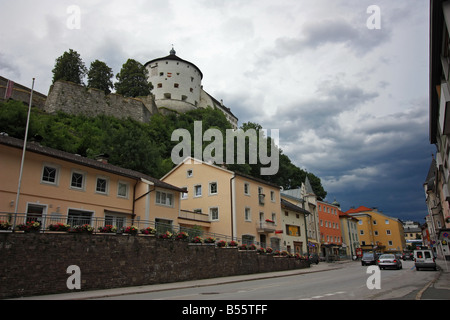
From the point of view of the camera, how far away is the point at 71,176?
73.6ft

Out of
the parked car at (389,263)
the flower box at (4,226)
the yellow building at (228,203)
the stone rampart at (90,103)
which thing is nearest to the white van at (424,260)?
the parked car at (389,263)

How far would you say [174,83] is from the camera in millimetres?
90938

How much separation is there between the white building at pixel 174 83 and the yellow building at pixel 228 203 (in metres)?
52.1

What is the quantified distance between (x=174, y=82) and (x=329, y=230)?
5633 cm

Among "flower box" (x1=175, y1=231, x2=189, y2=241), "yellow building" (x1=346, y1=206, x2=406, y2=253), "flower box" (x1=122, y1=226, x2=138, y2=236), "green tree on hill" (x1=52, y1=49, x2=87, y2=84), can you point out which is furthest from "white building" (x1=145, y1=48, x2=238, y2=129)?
"flower box" (x1=122, y1=226, x2=138, y2=236)

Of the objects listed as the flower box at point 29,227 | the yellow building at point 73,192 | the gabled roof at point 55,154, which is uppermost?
the gabled roof at point 55,154

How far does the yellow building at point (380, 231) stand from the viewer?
86.4 metres

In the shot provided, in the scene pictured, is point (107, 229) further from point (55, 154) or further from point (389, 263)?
point (389, 263)

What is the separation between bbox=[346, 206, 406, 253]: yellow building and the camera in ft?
283

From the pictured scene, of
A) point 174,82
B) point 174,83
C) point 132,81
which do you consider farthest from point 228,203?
point 174,82

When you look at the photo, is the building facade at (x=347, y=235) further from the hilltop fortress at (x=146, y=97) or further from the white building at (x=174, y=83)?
the hilltop fortress at (x=146, y=97)

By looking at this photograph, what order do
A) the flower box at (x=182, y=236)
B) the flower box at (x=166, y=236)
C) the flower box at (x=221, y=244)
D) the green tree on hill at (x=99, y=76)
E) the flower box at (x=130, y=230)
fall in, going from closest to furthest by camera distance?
the flower box at (x=130, y=230) → the flower box at (x=166, y=236) → the flower box at (x=182, y=236) → the flower box at (x=221, y=244) → the green tree on hill at (x=99, y=76)

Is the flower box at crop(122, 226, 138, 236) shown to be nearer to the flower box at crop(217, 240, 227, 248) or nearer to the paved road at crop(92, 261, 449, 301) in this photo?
the paved road at crop(92, 261, 449, 301)

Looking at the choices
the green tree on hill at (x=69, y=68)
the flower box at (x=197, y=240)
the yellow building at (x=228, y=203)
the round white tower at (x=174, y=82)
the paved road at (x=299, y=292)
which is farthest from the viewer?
the round white tower at (x=174, y=82)
